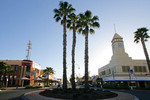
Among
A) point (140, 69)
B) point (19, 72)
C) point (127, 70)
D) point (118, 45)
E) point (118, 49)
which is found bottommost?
point (19, 72)

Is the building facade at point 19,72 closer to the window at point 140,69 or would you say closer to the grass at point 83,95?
the grass at point 83,95

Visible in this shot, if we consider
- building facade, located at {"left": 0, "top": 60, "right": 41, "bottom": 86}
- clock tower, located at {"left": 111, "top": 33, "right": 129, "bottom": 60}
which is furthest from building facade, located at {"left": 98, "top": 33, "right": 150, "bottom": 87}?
building facade, located at {"left": 0, "top": 60, "right": 41, "bottom": 86}

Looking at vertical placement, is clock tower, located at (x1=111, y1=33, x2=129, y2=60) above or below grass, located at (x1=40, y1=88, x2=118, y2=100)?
above

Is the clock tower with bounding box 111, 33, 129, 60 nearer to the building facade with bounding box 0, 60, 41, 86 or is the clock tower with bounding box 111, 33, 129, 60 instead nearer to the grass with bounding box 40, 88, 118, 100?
the grass with bounding box 40, 88, 118, 100

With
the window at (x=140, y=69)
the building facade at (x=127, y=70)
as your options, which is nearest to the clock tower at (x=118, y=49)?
the building facade at (x=127, y=70)

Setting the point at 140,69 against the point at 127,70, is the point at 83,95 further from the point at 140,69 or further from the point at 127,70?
the point at 140,69

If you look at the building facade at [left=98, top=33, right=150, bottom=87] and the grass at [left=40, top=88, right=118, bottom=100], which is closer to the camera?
the grass at [left=40, top=88, right=118, bottom=100]

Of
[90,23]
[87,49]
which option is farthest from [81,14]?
[87,49]

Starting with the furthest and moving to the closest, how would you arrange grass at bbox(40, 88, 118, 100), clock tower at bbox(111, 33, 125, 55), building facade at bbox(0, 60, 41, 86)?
clock tower at bbox(111, 33, 125, 55) < building facade at bbox(0, 60, 41, 86) < grass at bbox(40, 88, 118, 100)

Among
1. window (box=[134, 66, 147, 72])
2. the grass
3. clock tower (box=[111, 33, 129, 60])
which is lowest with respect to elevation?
the grass

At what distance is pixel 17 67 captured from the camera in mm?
43688

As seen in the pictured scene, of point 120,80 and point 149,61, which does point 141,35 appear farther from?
point 120,80

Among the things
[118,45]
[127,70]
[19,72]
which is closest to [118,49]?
[118,45]

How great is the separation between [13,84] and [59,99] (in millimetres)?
37917
